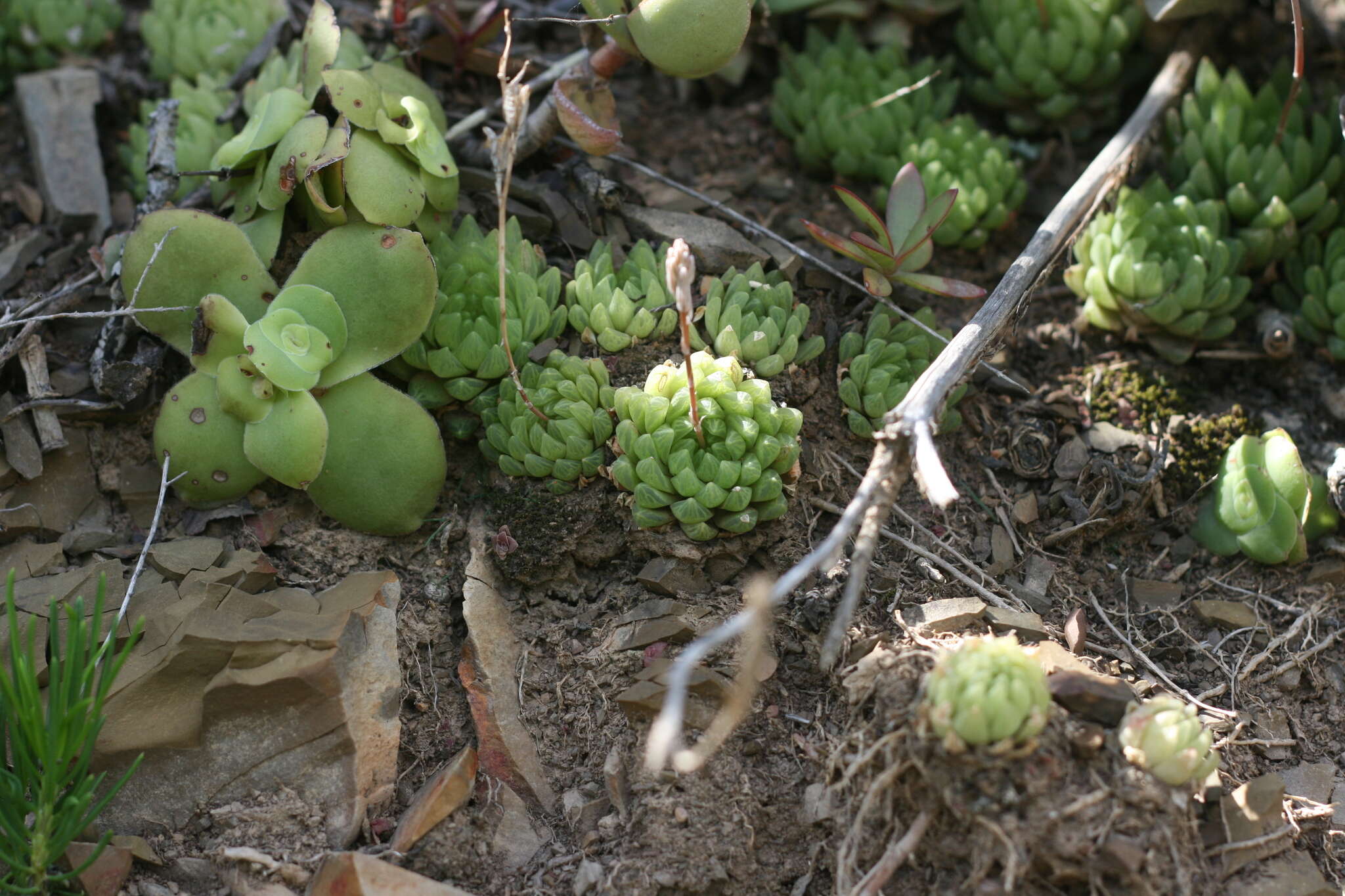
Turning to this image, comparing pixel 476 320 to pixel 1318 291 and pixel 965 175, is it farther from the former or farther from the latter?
pixel 1318 291

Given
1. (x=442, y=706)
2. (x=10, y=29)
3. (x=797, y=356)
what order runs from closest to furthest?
1. (x=442, y=706)
2. (x=797, y=356)
3. (x=10, y=29)

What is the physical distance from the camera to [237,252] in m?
2.52

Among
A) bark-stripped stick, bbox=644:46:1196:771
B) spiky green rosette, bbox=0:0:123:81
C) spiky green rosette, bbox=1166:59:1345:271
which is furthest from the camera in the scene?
spiky green rosette, bbox=0:0:123:81

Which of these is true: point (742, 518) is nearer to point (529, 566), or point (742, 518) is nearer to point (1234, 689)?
point (529, 566)

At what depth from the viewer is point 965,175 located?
300cm

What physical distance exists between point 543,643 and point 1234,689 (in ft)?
5.18

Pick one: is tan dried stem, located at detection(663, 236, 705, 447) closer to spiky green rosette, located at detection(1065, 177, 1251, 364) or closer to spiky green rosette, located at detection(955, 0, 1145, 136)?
spiky green rosette, located at detection(1065, 177, 1251, 364)

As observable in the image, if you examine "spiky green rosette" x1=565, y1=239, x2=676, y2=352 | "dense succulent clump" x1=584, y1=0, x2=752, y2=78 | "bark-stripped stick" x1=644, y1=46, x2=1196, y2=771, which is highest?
"dense succulent clump" x1=584, y1=0, x2=752, y2=78

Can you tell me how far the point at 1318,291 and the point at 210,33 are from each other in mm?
3375

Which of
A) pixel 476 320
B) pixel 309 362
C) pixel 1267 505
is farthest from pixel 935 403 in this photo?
pixel 309 362

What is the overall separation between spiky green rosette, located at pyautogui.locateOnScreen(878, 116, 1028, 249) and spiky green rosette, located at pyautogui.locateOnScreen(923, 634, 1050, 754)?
5.10 ft

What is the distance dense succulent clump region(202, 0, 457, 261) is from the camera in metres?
2.50

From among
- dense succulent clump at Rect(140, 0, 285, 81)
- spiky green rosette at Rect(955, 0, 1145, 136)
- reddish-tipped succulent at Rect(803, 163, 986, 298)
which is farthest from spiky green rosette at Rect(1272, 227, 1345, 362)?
dense succulent clump at Rect(140, 0, 285, 81)

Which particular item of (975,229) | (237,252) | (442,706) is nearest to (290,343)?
(237,252)
